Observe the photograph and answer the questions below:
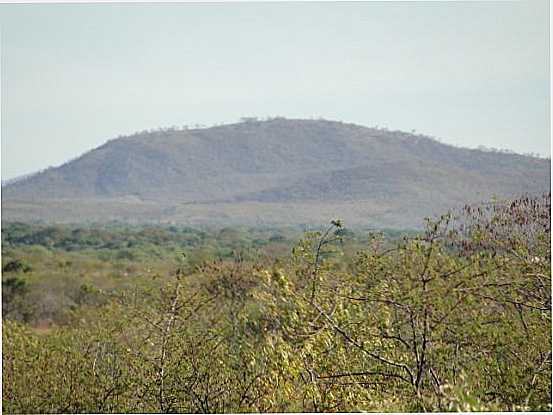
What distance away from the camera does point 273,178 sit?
52.6ft

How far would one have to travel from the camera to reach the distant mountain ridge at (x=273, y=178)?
461 inches

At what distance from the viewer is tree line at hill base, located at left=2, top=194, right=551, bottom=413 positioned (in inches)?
205

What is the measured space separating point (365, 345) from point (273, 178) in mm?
10623

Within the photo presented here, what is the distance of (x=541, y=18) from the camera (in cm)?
680

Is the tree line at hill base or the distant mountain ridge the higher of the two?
the distant mountain ridge

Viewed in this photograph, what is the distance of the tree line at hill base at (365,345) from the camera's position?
5.20m

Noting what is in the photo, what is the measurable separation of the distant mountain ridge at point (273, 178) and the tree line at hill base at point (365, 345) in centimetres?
352

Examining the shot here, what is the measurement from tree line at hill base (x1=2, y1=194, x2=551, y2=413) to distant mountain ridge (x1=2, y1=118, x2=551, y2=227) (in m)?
3.52

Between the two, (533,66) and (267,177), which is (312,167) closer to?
(267,177)


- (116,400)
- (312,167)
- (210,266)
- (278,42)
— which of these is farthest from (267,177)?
(116,400)

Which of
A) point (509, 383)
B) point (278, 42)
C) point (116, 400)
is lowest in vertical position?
point (116, 400)

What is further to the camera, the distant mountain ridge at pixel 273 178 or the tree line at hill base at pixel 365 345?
the distant mountain ridge at pixel 273 178

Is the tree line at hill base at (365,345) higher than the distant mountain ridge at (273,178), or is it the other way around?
the distant mountain ridge at (273,178)

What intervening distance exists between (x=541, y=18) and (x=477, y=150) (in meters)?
4.94
